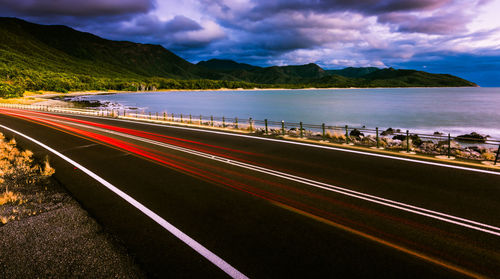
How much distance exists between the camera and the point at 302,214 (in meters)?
6.50

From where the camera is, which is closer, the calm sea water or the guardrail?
the guardrail

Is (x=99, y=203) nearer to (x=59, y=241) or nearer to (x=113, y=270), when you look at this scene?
(x=59, y=241)

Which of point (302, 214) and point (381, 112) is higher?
point (381, 112)

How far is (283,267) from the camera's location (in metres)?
4.55

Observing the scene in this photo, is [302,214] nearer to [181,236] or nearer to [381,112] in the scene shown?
[181,236]

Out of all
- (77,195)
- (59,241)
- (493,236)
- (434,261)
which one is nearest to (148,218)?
(59,241)

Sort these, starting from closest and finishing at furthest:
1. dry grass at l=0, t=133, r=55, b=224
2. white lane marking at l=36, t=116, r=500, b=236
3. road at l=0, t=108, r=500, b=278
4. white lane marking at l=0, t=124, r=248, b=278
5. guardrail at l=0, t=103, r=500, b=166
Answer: white lane marking at l=0, t=124, r=248, b=278, road at l=0, t=108, r=500, b=278, white lane marking at l=36, t=116, r=500, b=236, dry grass at l=0, t=133, r=55, b=224, guardrail at l=0, t=103, r=500, b=166

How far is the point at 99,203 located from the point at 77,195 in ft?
4.01

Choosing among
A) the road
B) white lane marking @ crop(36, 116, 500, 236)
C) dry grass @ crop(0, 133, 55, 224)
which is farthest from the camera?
dry grass @ crop(0, 133, 55, 224)

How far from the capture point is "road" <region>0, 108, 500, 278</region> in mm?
4648

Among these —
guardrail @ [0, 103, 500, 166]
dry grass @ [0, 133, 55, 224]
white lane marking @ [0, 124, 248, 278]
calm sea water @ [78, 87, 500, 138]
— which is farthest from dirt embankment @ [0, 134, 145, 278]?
calm sea water @ [78, 87, 500, 138]

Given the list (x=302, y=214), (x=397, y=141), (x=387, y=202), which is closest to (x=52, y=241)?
(x=302, y=214)

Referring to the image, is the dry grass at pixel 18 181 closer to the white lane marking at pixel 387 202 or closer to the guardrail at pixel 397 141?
the white lane marking at pixel 387 202

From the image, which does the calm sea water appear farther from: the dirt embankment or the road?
the dirt embankment
